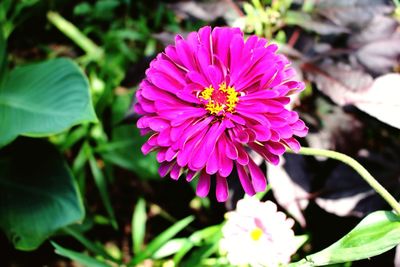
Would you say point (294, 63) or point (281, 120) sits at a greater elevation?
point (294, 63)

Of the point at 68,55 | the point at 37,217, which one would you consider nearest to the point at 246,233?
the point at 37,217

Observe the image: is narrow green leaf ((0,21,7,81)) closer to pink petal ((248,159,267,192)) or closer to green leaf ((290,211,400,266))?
pink petal ((248,159,267,192))

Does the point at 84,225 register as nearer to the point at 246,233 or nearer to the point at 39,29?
the point at 246,233

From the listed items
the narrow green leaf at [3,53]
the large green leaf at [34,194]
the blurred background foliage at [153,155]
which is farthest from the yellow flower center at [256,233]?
the narrow green leaf at [3,53]

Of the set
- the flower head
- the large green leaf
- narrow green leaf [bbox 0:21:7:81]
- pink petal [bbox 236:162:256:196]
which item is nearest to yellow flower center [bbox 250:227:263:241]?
the flower head

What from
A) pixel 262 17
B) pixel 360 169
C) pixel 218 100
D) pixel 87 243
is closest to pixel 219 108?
pixel 218 100

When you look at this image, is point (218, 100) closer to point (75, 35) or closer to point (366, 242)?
point (366, 242)

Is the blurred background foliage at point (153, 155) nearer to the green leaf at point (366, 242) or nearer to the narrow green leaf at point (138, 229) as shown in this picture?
the narrow green leaf at point (138, 229)
